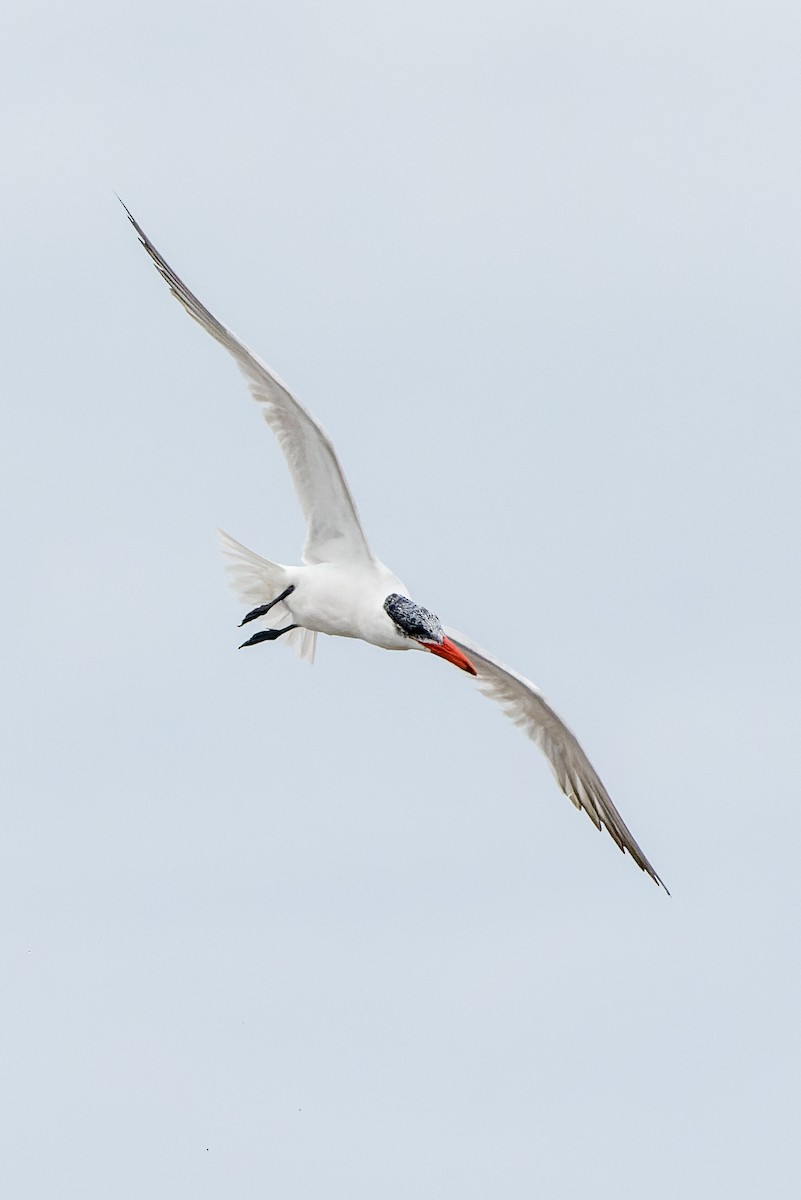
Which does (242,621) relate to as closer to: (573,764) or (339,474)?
(339,474)

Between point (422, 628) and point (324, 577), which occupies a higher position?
point (324, 577)

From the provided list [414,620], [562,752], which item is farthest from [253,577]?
[562,752]

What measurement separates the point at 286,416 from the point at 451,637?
2237 mm

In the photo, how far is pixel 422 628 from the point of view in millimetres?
17781

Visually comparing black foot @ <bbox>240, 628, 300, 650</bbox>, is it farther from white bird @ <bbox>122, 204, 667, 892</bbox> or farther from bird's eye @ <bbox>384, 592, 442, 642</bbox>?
bird's eye @ <bbox>384, 592, 442, 642</bbox>

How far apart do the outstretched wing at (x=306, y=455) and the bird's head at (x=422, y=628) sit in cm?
65

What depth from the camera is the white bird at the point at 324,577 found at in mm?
17859

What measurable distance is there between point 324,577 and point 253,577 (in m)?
0.89

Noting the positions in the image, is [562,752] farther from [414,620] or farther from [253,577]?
[253,577]

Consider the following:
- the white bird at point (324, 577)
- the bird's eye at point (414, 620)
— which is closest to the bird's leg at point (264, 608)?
the white bird at point (324, 577)

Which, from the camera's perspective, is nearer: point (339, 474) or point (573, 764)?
point (339, 474)

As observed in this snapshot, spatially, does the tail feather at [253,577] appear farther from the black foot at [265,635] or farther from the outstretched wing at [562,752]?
the outstretched wing at [562,752]

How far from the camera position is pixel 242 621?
62.4 feet

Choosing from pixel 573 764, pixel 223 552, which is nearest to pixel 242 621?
pixel 223 552
